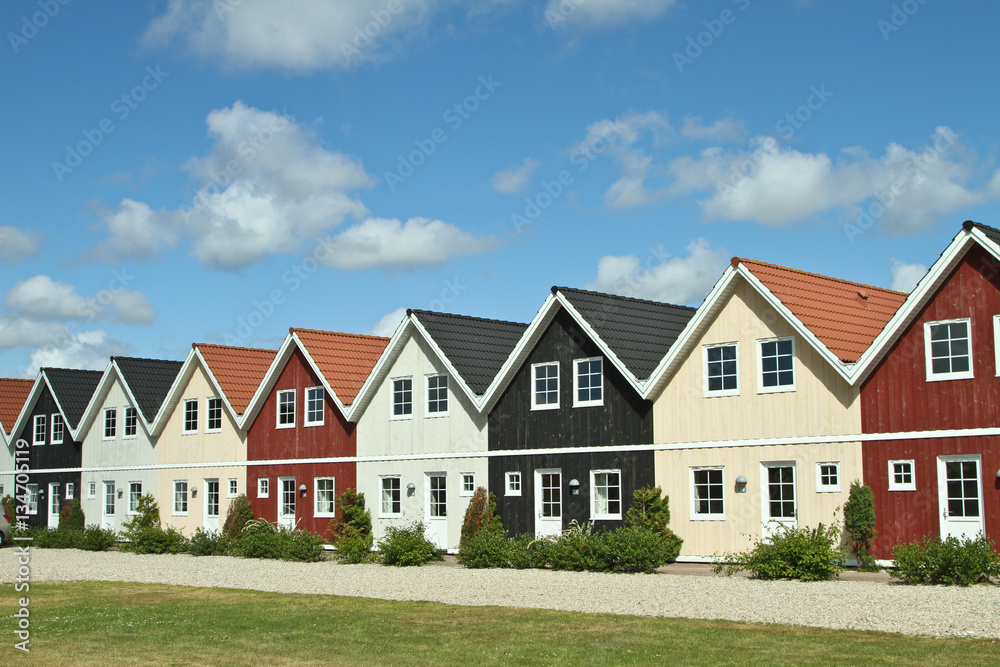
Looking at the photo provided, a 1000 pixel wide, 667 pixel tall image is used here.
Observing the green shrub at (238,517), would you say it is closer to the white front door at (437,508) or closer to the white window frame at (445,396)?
the white front door at (437,508)

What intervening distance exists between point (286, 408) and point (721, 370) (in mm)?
15539

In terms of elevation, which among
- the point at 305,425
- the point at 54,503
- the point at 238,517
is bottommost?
the point at 238,517

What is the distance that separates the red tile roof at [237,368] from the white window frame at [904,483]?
70.1 ft

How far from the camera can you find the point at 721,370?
2397 cm

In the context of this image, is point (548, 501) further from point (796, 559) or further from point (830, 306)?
point (796, 559)

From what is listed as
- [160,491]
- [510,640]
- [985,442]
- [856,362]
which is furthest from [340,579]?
[160,491]

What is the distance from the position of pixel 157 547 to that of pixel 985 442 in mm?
22736

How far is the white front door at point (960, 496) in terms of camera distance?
1997 centimetres

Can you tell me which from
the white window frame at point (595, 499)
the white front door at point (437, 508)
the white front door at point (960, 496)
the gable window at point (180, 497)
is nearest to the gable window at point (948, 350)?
the white front door at point (960, 496)

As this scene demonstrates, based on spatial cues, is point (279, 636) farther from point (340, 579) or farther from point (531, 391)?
point (531, 391)

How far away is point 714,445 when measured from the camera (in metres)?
23.8

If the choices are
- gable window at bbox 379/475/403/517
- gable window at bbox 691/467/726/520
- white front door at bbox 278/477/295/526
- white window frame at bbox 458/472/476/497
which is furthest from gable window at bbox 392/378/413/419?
gable window at bbox 691/467/726/520

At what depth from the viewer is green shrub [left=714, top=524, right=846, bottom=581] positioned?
1916 centimetres

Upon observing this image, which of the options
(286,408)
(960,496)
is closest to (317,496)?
(286,408)
